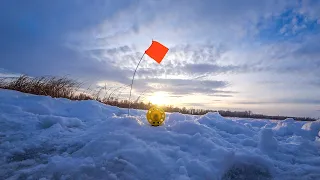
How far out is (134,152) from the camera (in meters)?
3.83

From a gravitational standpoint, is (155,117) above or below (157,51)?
below

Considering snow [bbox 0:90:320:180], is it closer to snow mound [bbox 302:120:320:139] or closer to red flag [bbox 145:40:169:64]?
snow mound [bbox 302:120:320:139]

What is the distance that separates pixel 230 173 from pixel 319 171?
5.00 feet

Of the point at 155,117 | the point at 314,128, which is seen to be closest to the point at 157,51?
the point at 155,117

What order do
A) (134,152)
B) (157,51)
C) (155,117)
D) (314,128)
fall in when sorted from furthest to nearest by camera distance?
1. (314,128)
2. (157,51)
3. (155,117)
4. (134,152)

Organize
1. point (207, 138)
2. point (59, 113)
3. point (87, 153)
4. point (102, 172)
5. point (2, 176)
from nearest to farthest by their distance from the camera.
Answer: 1. point (2, 176)
2. point (102, 172)
3. point (87, 153)
4. point (207, 138)
5. point (59, 113)

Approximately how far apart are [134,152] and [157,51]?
255cm

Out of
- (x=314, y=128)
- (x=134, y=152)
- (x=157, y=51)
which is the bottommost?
(x=134, y=152)

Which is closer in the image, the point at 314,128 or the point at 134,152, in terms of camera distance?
the point at 134,152

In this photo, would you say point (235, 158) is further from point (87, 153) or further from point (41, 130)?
point (41, 130)

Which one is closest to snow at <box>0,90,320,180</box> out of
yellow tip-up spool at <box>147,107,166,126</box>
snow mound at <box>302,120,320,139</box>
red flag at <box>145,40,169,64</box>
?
yellow tip-up spool at <box>147,107,166,126</box>

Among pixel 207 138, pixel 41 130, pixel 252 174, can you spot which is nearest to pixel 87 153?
pixel 41 130

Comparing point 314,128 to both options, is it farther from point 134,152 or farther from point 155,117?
point 134,152

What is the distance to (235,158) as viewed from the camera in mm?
4051
